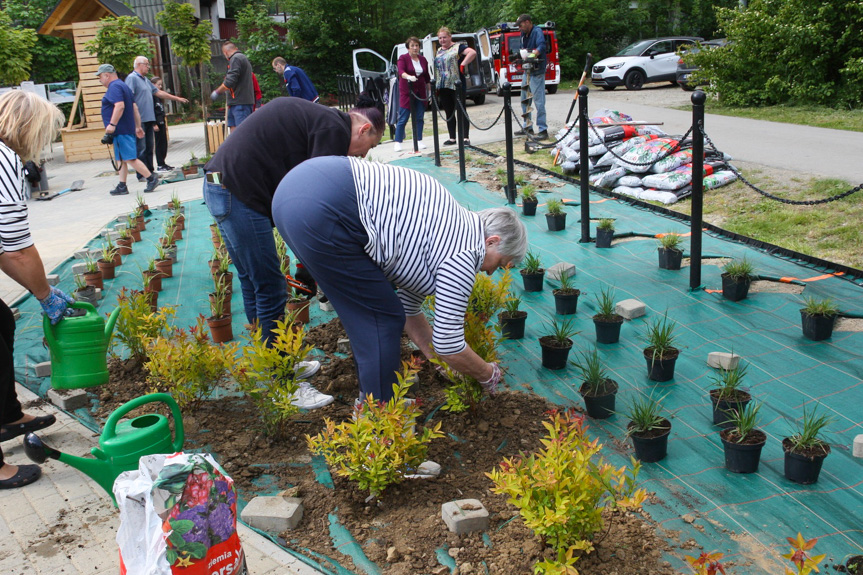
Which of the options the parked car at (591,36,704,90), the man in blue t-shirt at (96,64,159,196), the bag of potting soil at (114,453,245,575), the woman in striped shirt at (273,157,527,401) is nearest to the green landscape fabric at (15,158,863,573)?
the woman in striped shirt at (273,157,527,401)

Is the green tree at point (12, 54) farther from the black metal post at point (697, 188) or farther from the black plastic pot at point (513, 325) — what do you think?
the black metal post at point (697, 188)

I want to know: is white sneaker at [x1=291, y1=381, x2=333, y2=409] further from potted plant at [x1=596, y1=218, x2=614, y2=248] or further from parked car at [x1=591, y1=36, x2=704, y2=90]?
parked car at [x1=591, y1=36, x2=704, y2=90]

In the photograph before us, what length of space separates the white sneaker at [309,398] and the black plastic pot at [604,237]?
3175 mm

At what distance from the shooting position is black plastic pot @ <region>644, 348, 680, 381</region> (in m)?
3.81

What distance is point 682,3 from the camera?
3075 cm

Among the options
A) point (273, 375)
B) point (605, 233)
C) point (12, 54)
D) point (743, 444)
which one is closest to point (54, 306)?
point (273, 375)

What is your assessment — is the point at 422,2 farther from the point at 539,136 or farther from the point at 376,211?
the point at 376,211

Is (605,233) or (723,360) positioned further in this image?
(605,233)

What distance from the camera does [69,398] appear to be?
154 inches

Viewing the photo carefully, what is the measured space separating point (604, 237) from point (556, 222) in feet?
2.32

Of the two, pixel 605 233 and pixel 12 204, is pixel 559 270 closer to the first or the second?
pixel 605 233

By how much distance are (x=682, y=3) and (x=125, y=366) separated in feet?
104

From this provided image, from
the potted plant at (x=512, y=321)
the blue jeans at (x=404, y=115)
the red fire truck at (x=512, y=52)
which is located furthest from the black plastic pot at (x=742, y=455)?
the red fire truck at (x=512, y=52)

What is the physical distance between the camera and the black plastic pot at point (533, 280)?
5.21 m
